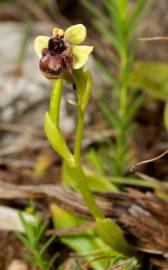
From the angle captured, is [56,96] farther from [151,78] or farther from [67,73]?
[151,78]

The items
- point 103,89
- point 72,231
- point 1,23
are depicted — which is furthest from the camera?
point 1,23

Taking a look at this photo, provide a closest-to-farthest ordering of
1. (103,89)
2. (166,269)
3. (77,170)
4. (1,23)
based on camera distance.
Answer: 1. (77,170)
2. (166,269)
3. (103,89)
4. (1,23)

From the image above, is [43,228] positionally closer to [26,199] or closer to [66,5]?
[26,199]

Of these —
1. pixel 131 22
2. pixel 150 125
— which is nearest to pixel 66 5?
pixel 150 125

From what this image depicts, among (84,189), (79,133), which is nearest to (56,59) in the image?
(79,133)

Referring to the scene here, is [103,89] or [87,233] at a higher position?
[103,89]

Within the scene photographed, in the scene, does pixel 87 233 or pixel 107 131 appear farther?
pixel 107 131
